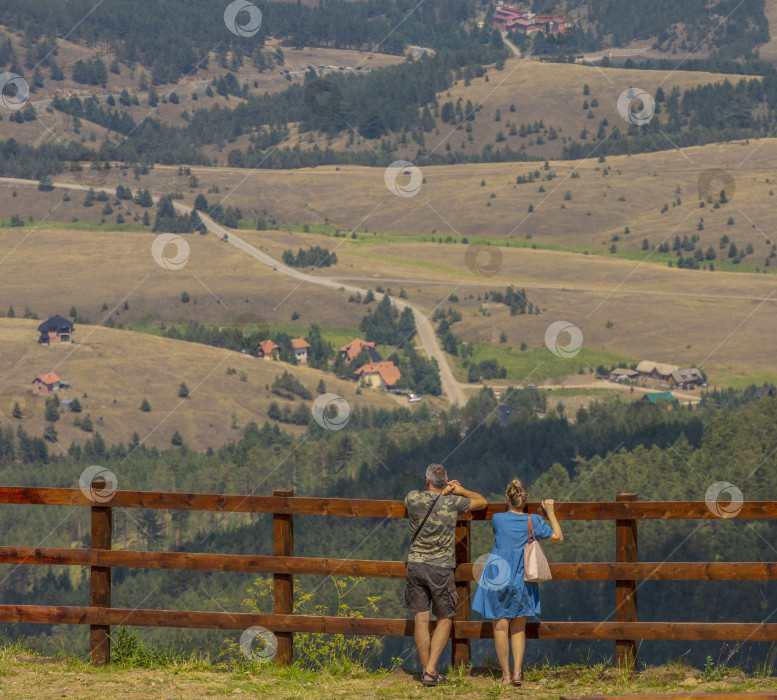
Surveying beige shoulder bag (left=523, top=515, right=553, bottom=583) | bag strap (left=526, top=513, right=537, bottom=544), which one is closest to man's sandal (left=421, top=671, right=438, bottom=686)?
beige shoulder bag (left=523, top=515, right=553, bottom=583)

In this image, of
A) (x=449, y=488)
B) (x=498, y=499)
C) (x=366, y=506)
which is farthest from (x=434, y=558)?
(x=498, y=499)

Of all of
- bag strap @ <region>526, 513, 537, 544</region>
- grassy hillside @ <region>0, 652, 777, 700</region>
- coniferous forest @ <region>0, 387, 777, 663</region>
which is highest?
bag strap @ <region>526, 513, 537, 544</region>

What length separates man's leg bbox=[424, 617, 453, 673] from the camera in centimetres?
1073

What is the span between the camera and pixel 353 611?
12.5 meters

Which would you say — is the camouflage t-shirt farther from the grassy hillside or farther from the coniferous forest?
the coniferous forest

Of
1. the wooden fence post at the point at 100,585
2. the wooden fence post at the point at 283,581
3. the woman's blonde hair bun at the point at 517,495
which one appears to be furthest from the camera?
the wooden fence post at the point at 100,585

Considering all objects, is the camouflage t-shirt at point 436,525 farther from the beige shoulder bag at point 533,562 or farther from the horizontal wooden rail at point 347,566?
the beige shoulder bag at point 533,562

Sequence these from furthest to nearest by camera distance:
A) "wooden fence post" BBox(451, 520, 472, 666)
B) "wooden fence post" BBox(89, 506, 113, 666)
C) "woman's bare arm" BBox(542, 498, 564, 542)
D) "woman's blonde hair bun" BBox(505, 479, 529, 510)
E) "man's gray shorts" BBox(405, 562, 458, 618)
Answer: "wooden fence post" BBox(89, 506, 113, 666) → "wooden fence post" BBox(451, 520, 472, 666) → "man's gray shorts" BBox(405, 562, 458, 618) → "woman's blonde hair bun" BBox(505, 479, 529, 510) → "woman's bare arm" BBox(542, 498, 564, 542)

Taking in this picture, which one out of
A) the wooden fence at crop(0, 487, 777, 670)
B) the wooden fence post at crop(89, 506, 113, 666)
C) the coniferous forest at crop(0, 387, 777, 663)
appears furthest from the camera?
the coniferous forest at crop(0, 387, 777, 663)

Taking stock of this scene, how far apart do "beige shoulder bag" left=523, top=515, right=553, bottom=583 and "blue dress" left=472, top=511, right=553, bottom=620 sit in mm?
49

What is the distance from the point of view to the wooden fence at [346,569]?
35.6 feet

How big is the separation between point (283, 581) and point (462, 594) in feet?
5.38

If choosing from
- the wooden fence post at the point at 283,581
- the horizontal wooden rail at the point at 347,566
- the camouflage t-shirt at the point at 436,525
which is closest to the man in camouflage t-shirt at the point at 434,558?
the camouflage t-shirt at the point at 436,525

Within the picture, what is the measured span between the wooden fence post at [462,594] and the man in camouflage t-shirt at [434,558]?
1.03 feet
